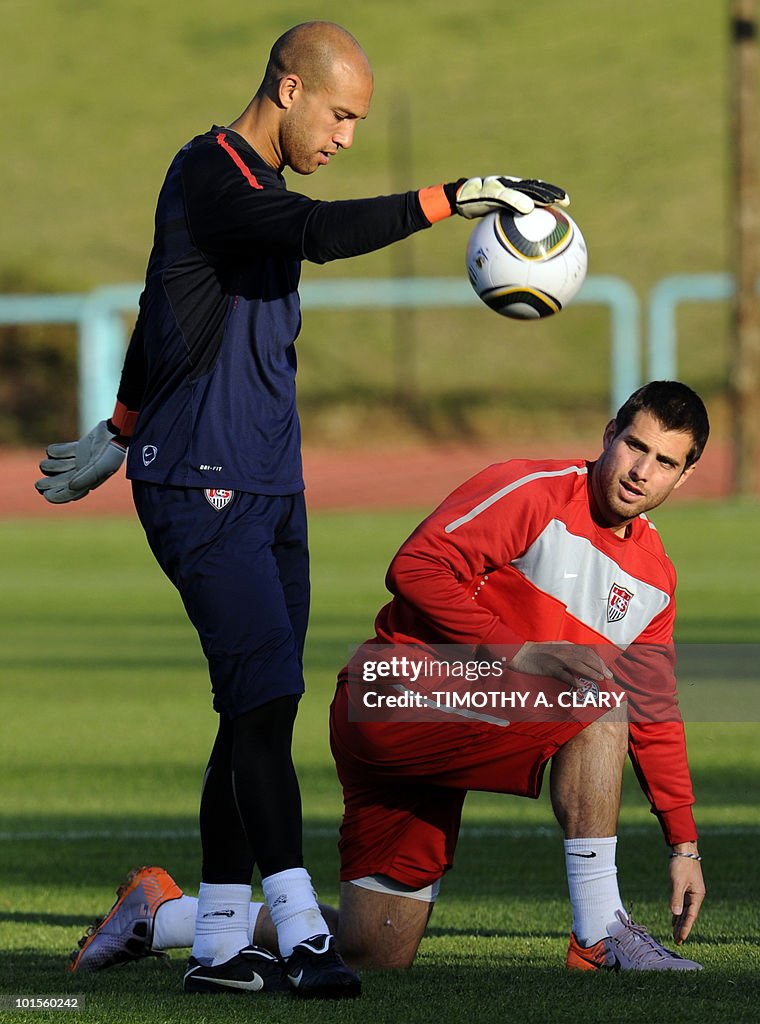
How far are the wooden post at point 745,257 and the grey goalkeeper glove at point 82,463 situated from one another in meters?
21.2

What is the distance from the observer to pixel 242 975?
4723 millimetres

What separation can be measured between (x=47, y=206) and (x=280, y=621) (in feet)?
A: 190

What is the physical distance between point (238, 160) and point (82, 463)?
1.12 m

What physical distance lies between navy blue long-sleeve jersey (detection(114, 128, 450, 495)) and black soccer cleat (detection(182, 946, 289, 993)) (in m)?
1.14

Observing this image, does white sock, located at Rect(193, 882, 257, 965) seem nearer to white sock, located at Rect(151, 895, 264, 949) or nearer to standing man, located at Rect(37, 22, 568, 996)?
standing man, located at Rect(37, 22, 568, 996)

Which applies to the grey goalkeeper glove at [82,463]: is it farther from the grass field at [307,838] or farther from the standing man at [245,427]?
the grass field at [307,838]

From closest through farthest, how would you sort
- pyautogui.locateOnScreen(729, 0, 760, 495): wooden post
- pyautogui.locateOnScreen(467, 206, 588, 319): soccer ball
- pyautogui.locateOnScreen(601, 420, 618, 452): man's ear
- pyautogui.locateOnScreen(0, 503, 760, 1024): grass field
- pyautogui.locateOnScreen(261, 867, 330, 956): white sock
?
pyautogui.locateOnScreen(0, 503, 760, 1024): grass field
pyautogui.locateOnScreen(261, 867, 330, 956): white sock
pyautogui.locateOnScreen(601, 420, 618, 452): man's ear
pyautogui.locateOnScreen(467, 206, 588, 319): soccer ball
pyautogui.locateOnScreen(729, 0, 760, 495): wooden post

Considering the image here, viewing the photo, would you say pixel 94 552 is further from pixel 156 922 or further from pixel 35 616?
pixel 156 922

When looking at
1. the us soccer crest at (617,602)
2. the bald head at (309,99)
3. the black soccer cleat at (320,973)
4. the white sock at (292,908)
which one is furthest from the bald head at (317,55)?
the black soccer cleat at (320,973)

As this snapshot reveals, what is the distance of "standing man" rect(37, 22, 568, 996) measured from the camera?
15.4ft

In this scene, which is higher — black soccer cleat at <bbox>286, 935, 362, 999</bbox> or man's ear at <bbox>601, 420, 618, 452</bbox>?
man's ear at <bbox>601, 420, 618, 452</bbox>

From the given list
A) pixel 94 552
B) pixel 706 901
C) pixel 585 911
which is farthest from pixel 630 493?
pixel 94 552

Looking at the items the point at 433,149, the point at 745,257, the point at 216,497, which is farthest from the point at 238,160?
the point at 433,149

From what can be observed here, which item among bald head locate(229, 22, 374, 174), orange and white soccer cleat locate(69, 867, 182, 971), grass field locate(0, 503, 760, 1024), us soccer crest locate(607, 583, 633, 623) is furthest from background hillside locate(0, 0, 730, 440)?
us soccer crest locate(607, 583, 633, 623)
